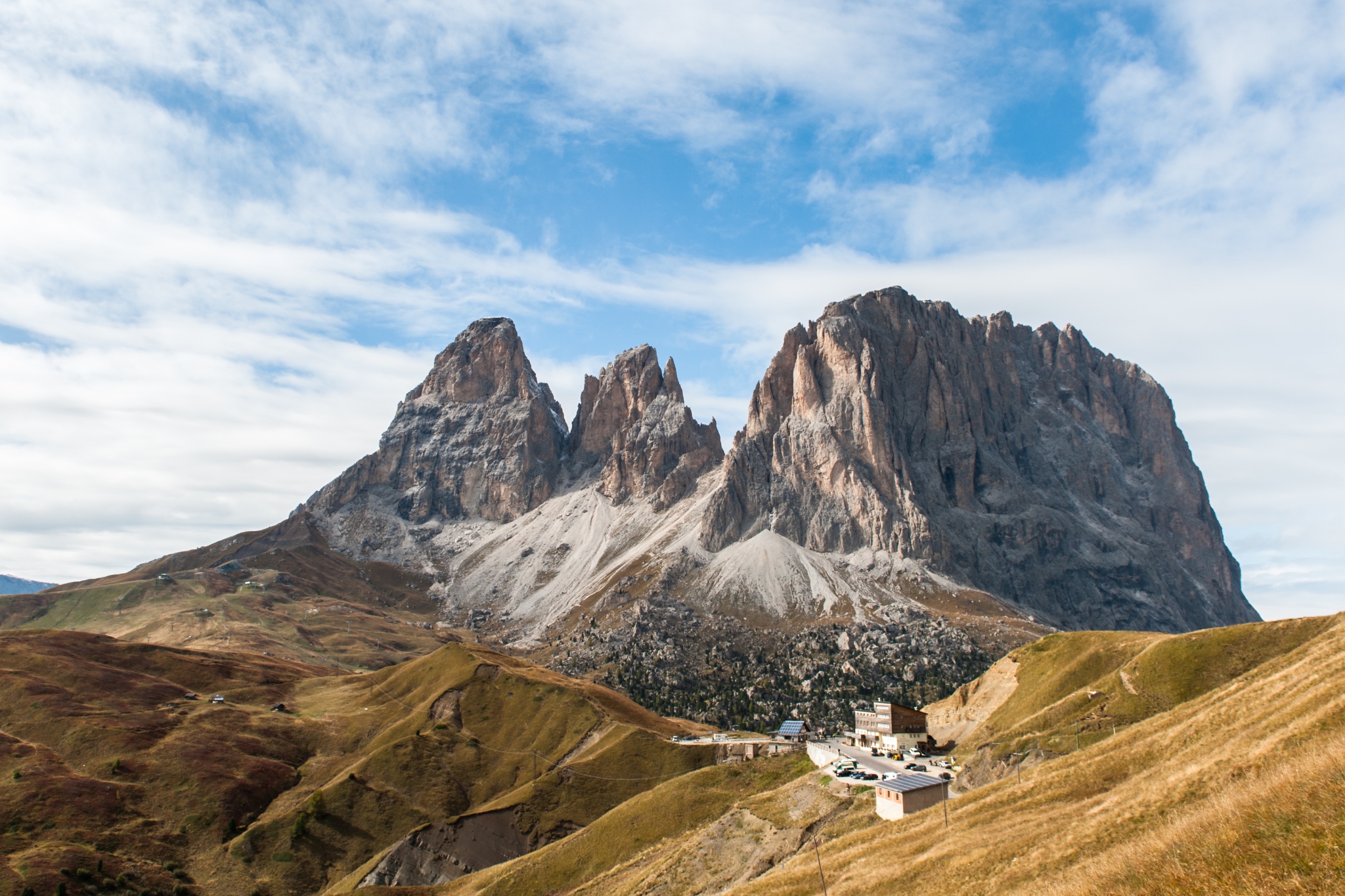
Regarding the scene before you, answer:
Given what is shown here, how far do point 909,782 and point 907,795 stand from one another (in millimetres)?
2030

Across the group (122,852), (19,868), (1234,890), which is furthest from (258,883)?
(1234,890)

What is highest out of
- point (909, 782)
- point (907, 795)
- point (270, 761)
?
point (909, 782)

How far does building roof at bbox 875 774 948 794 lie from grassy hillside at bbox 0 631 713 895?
159 ft

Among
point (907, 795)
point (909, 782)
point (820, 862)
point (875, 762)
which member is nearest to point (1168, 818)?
point (820, 862)

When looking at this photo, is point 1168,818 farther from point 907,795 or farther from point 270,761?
point 270,761

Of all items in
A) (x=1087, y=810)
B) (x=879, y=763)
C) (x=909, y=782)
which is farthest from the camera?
(x=879, y=763)

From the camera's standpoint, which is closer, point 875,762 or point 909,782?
point 909,782

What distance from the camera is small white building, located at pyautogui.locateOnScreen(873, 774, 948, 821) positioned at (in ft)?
195

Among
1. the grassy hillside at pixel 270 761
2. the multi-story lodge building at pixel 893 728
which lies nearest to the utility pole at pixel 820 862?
the multi-story lodge building at pixel 893 728

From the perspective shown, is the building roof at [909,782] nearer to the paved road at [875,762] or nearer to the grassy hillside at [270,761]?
the paved road at [875,762]

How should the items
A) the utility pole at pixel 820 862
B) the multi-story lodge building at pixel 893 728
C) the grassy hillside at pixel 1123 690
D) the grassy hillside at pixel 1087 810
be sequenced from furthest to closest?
the multi-story lodge building at pixel 893 728 < the grassy hillside at pixel 1123 690 < the utility pole at pixel 820 862 < the grassy hillside at pixel 1087 810

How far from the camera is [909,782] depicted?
2420 inches

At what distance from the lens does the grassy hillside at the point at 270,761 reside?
9281cm

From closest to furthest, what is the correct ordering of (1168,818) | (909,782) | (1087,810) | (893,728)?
(1168,818), (1087,810), (909,782), (893,728)
